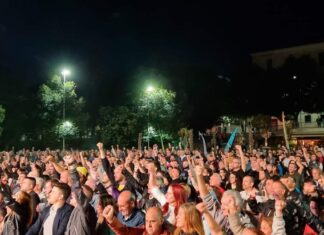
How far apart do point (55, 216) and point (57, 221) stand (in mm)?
73

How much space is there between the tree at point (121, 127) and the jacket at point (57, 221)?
102ft

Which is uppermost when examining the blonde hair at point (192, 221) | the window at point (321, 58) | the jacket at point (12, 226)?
the window at point (321, 58)

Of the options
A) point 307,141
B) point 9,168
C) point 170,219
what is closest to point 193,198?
point 170,219

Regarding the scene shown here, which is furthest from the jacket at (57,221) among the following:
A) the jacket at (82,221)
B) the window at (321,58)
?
the window at (321,58)

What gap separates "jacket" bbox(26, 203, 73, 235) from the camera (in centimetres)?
505

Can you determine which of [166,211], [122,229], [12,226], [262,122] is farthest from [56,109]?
[122,229]

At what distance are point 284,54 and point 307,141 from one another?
40.0 feet

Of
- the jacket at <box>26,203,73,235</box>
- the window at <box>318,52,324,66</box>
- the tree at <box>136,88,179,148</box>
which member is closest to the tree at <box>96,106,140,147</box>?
the tree at <box>136,88,179,148</box>

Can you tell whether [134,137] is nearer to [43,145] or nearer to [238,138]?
[43,145]

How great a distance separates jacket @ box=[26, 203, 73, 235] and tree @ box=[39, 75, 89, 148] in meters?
31.3

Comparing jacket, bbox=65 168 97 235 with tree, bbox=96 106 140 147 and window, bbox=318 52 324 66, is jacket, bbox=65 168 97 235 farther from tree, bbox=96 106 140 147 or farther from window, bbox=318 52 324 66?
window, bbox=318 52 324 66

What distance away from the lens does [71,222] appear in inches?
193

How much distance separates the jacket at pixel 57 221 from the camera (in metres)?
5.05

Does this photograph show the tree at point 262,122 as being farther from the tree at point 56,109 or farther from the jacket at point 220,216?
the jacket at point 220,216
